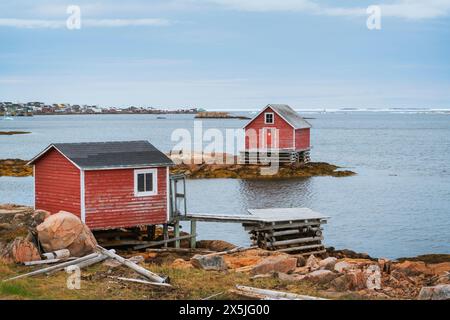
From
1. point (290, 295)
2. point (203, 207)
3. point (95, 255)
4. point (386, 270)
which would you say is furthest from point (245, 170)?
point (290, 295)

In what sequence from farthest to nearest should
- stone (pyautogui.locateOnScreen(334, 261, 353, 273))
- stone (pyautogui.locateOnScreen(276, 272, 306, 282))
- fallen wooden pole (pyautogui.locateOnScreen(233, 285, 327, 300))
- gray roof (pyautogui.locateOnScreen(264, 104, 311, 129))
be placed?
gray roof (pyautogui.locateOnScreen(264, 104, 311, 129)) → stone (pyautogui.locateOnScreen(334, 261, 353, 273)) → stone (pyautogui.locateOnScreen(276, 272, 306, 282)) → fallen wooden pole (pyautogui.locateOnScreen(233, 285, 327, 300))

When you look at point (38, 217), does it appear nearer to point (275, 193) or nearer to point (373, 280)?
point (373, 280)

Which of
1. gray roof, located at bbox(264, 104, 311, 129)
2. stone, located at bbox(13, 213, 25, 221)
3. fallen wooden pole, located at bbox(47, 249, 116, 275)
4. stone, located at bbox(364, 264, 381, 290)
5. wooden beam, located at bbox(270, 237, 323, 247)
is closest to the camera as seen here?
stone, located at bbox(364, 264, 381, 290)

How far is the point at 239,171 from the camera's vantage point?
5925 cm

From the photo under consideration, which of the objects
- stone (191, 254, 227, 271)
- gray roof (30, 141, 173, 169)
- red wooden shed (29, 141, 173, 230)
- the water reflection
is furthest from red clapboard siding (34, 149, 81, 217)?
the water reflection

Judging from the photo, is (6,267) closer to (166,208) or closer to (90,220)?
(90,220)

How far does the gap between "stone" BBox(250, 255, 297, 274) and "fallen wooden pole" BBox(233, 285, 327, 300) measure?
346cm

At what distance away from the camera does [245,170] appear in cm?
5925

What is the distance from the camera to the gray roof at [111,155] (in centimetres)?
2419

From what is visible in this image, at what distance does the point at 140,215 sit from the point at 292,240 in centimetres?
561

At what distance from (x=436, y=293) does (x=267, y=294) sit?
3.73 m

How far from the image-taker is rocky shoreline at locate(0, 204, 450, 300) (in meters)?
14.8

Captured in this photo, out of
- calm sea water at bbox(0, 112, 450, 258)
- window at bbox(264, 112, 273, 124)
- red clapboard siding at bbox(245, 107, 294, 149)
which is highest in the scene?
window at bbox(264, 112, 273, 124)

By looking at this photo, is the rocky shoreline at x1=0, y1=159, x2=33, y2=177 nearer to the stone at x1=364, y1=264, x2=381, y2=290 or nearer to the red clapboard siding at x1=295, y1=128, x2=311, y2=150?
the red clapboard siding at x1=295, y1=128, x2=311, y2=150
